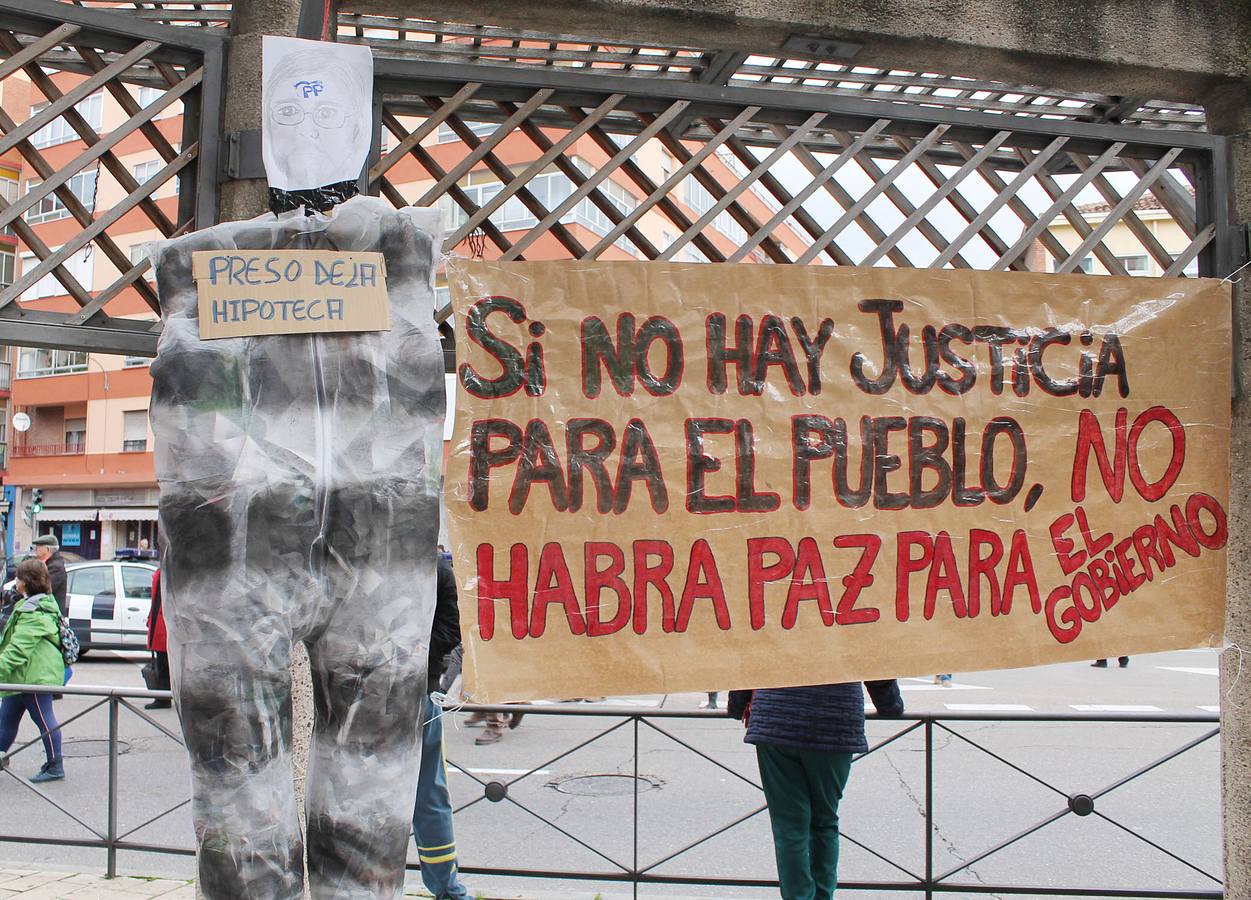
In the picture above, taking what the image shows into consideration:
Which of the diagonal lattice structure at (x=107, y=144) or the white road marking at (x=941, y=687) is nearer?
the diagonal lattice structure at (x=107, y=144)

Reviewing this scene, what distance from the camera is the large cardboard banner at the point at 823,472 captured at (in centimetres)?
332

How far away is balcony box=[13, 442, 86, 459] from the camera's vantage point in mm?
40250

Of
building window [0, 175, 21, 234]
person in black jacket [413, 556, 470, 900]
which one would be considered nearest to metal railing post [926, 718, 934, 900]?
person in black jacket [413, 556, 470, 900]

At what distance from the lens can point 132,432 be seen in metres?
38.8

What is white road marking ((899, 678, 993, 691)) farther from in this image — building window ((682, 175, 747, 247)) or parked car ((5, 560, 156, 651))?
building window ((682, 175, 747, 247))

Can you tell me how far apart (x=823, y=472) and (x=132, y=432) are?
39.9m

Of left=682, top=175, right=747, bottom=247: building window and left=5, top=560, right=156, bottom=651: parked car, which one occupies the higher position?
left=682, top=175, right=747, bottom=247: building window

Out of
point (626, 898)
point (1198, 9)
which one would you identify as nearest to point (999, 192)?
point (1198, 9)

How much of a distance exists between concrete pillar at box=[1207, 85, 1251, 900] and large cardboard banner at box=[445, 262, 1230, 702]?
77mm

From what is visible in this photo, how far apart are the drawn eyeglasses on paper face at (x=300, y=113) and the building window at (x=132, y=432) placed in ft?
129

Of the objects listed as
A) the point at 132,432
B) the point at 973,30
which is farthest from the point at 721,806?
the point at 132,432

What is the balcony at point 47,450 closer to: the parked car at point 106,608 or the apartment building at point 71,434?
the apartment building at point 71,434

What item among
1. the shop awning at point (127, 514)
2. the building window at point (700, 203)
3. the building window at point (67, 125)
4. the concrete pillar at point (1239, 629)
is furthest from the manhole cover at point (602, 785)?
the shop awning at point (127, 514)

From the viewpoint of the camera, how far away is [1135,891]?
518 centimetres
